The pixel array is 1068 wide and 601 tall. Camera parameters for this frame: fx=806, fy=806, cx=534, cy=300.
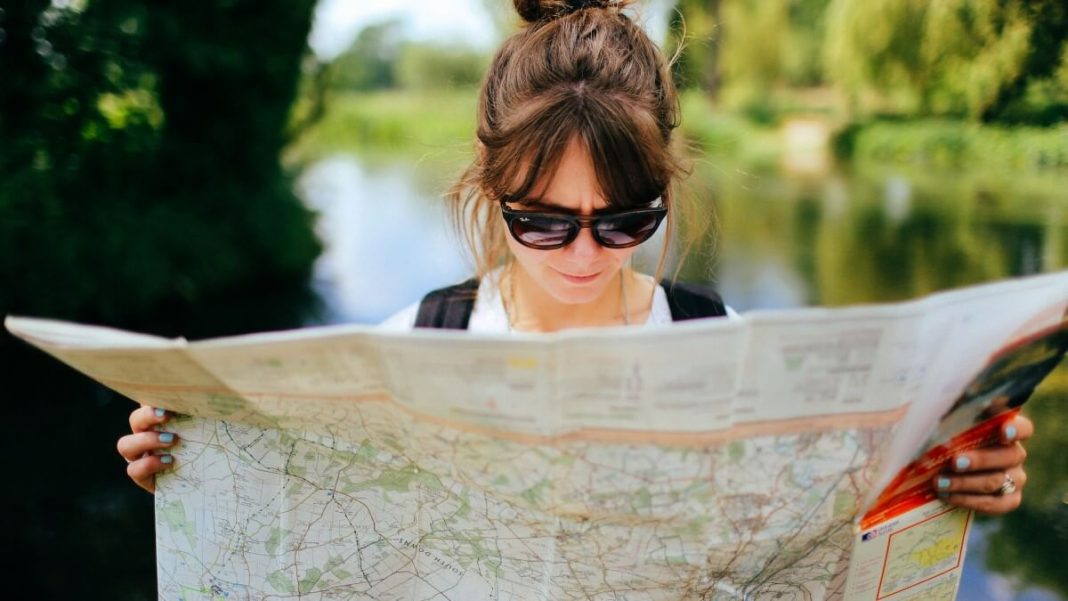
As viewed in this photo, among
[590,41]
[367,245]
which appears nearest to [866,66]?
[590,41]

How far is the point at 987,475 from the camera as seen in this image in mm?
897

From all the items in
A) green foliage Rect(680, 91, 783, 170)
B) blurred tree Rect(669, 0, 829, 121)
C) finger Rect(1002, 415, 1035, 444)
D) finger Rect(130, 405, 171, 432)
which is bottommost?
finger Rect(130, 405, 171, 432)

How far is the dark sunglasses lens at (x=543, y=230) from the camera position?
1040 millimetres

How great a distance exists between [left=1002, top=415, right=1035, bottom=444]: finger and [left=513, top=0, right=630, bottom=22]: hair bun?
0.81 m

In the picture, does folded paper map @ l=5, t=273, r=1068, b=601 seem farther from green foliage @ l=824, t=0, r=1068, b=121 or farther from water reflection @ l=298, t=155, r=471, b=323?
water reflection @ l=298, t=155, r=471, b=323

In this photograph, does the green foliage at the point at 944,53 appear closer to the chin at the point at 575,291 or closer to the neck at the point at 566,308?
the neck at the point at 566,308

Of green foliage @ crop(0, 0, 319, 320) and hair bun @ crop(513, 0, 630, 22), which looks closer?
hair bun @ crop(513, 0, 630, 22)

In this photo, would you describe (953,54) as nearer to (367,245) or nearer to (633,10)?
(633,10)

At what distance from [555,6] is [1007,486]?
0.90 m

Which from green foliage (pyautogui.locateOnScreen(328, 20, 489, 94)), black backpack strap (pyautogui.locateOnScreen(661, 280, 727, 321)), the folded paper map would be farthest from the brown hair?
green foliage (pyautogui.locateOnScreen(328, 20, 489, 94))

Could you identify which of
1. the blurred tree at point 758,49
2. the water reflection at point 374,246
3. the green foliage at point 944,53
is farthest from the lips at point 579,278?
the blurred tree at point 758,49

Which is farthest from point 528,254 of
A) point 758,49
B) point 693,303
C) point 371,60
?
point 371,60

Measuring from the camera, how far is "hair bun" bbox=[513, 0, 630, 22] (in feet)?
4.10

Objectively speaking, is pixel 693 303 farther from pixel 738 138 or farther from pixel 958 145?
pixel 738 138
